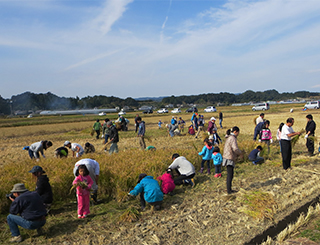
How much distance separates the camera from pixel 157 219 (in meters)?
5.08

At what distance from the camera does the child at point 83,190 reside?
5215mm

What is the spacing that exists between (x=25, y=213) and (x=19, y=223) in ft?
0.68

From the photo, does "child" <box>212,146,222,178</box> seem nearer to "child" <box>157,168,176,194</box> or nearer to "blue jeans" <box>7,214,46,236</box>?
"child" <box>157,168,176,194</box>

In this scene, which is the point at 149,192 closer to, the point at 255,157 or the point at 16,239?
the point at 16,239

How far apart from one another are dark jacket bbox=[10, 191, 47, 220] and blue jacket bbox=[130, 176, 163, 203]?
68.9 inches

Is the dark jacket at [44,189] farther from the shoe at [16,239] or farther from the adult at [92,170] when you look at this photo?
the shoe at [16,239]

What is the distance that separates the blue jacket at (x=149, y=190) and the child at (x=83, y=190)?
937mm

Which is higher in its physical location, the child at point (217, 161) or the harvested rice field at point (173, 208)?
the child at point (217, 161)

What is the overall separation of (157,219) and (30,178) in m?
3.35

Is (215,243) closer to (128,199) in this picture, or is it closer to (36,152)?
(128,199)

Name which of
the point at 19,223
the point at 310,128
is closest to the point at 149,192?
the point at 19,223

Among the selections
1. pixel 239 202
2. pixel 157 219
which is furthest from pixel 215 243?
pixel 239 202

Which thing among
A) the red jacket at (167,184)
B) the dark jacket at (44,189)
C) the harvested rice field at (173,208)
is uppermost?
the dark jacket at (44,189)

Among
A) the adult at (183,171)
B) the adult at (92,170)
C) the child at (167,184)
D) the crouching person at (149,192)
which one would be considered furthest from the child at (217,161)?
the adult at (92,170)
